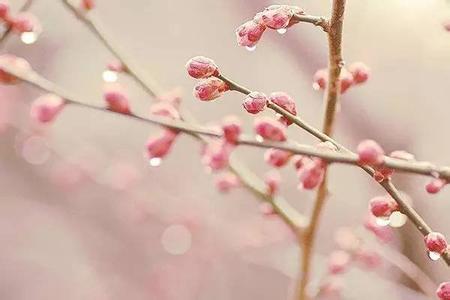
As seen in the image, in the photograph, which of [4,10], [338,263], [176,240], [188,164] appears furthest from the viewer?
[188,164]

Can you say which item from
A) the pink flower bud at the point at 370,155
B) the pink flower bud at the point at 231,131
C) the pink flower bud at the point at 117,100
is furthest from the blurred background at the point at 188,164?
the pink flower bud at the point at 370,155

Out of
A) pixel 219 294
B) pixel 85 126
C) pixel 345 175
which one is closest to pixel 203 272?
pixel 219 294

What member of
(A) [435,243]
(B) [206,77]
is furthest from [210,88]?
(A) [435,243]

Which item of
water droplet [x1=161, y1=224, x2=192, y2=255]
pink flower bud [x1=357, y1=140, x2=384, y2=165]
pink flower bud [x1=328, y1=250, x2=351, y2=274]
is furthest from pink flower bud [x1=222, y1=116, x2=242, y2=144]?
water droplet [x1=161, y1=224, x2=192, y2=255]

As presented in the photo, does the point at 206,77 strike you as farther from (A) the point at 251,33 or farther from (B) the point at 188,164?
(B) the point at 188,164

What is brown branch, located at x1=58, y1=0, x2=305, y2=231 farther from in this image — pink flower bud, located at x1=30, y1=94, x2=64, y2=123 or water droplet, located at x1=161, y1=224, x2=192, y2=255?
water droplet, located at x1=161, y1=224, x2=192, y2=255

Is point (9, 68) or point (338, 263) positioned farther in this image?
point (338, 263)

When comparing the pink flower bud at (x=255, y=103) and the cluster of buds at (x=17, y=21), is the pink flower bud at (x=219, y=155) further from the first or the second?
the cluster of buds at (x=17, y=21)
